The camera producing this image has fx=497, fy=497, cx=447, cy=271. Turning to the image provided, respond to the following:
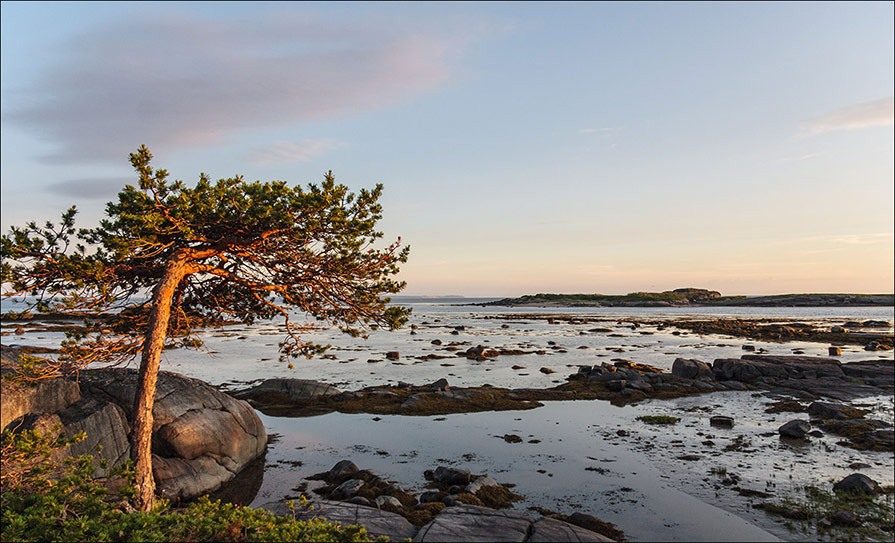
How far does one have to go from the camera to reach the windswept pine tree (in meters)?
11.4

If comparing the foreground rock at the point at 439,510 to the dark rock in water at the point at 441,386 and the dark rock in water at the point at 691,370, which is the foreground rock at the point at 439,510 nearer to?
the dark rock in water at the point at 441,386

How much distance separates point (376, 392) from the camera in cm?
2905

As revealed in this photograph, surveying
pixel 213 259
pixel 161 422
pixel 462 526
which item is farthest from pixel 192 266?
pixel 462 526

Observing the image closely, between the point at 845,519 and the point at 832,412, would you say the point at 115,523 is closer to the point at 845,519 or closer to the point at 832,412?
the point at 845,519

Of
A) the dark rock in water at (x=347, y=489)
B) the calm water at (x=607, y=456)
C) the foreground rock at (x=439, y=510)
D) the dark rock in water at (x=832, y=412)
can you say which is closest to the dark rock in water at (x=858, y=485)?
the calm water at (x=607, y=456)

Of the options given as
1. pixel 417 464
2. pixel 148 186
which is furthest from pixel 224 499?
pixel 148 186

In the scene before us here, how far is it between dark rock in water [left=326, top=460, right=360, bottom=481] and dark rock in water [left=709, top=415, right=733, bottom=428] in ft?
53.1

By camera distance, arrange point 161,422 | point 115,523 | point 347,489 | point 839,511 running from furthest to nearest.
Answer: point 161,422 < point 347,489 < point 839,511 < point 115,523

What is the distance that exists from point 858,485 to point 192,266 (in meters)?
19.1

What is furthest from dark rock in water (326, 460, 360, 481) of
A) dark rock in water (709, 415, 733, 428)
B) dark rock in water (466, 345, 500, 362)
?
dark rock in water (466, 345, 500, 362)

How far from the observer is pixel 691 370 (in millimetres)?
34375

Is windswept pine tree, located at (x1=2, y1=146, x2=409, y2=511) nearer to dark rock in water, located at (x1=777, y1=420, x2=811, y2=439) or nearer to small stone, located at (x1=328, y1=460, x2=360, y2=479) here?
small stone, located at (x1=328, y1=460, x2=360, y2=479)

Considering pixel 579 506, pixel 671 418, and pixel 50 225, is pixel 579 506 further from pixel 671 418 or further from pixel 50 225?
pixel 50 225

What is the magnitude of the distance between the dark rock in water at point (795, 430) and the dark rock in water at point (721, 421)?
7.32 feet
